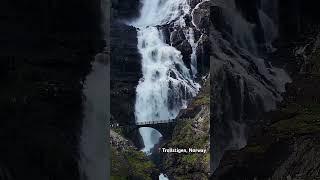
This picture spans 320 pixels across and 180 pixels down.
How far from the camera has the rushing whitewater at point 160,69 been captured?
16.0 ft

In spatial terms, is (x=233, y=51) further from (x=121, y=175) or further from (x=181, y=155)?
(x=121, y=175)

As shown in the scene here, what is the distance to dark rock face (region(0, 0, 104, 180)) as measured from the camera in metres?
4.42

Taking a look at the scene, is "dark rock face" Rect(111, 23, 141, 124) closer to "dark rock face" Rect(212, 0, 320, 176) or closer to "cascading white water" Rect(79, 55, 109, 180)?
"cascading white water" Rect(79, 55, 109, 180)

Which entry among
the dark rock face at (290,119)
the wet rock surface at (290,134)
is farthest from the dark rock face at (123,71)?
the wet rock surface at (290,134)

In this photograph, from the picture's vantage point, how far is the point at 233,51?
486 centimetres

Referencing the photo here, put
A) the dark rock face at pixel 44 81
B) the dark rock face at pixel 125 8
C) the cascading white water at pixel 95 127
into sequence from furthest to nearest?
the dark rock face at pixel 125 8 → the cascading white water at pixel 95 127 → the dark rock face at pixel 44 81

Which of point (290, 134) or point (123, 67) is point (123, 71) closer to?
point (123, 67)

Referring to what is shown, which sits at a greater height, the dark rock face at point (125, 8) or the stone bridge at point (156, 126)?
the dark rock face at point (125, 8)

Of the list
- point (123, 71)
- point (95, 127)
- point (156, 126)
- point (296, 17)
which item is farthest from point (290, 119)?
point (95, 127)

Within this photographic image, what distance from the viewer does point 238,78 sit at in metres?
4.87

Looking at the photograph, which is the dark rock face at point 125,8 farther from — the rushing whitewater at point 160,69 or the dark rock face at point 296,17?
the dark rock face at point 296,17

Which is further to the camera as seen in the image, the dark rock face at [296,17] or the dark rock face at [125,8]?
the dark rock face at [125,8]

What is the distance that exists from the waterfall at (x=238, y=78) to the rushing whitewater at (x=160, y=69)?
22 centimetres

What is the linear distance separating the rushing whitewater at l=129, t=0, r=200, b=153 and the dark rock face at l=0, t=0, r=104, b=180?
0.42m
